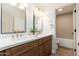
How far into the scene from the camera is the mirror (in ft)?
5.93

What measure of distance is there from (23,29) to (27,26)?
0.84 ft

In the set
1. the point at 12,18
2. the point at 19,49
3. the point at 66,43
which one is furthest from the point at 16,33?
the point at 66,43

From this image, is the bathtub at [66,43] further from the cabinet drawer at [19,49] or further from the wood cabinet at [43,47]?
the cabinet drawer at [19,49]

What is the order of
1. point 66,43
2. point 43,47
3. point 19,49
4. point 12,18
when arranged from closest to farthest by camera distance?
point 19,49 < point 12,18 < point 43,47 < point 66,43

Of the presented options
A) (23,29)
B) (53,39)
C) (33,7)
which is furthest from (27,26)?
(53,39)

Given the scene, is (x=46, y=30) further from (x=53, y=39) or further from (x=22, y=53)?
(x=22, y=53)

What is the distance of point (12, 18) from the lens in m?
2.04

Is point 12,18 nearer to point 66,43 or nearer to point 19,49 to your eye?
point 19,49

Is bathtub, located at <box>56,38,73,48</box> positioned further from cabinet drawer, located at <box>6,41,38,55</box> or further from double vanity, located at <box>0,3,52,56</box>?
cabinet drawer, located at <box>6,41,38,55</box>

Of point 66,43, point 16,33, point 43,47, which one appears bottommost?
point 66,43

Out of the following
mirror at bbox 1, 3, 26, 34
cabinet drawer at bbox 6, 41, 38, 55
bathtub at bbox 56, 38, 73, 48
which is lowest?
bathtub at bbox 56, 38, 73, 48

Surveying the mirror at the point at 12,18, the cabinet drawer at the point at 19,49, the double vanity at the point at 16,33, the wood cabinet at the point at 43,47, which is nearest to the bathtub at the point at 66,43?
the wood cabinet at the point at 43,47

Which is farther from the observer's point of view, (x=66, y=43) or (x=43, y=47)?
(x=66, y=43)

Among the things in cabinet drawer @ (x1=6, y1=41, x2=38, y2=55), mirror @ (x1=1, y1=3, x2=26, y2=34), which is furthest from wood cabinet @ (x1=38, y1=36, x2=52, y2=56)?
mirror @ (x1=1, y1=3, x2=26, y2=34)
